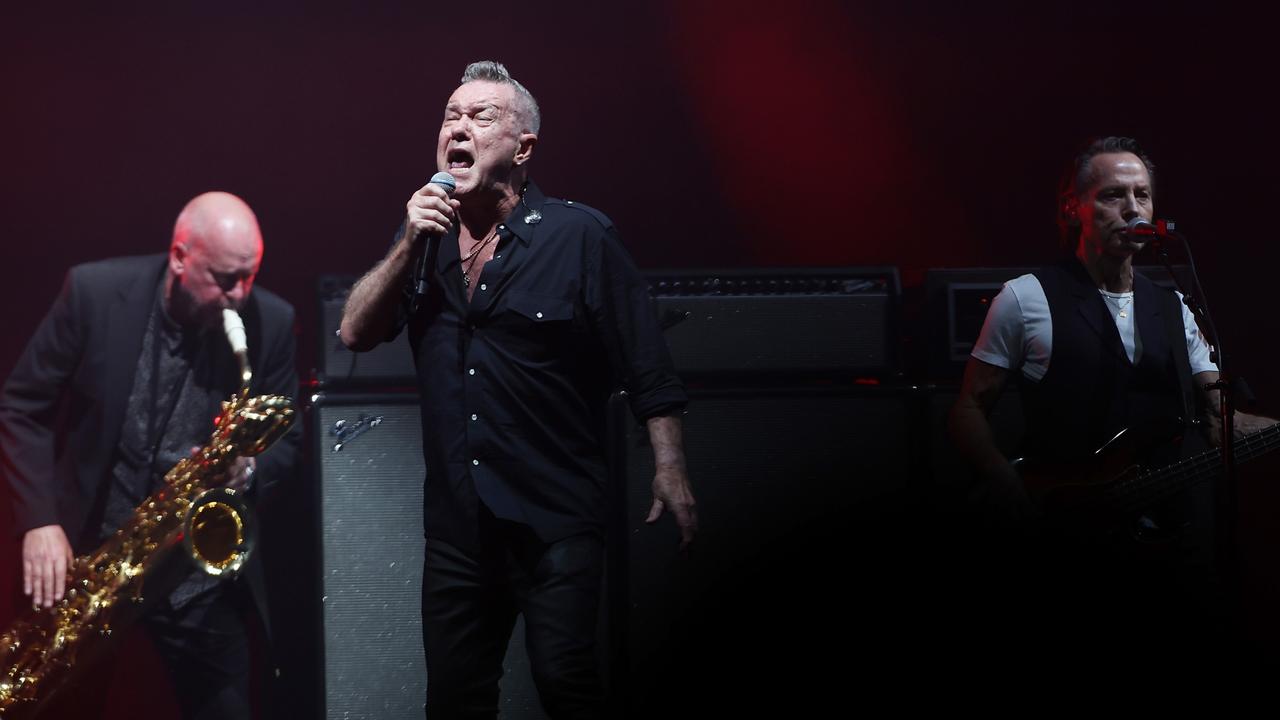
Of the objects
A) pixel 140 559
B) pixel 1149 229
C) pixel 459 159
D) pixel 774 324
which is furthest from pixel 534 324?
pixel 140 559

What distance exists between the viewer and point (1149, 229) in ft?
9.39

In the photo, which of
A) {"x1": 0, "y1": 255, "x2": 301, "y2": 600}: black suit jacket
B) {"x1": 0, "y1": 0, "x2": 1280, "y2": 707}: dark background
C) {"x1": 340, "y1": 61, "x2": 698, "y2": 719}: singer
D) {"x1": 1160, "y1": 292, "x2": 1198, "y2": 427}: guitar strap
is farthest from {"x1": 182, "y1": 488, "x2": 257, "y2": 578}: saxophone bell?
{"x1": 1160, "y1": 292, "x2": 1198, "y2": 427}: guitar strap

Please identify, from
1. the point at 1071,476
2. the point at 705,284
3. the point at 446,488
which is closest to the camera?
the point at 446,488

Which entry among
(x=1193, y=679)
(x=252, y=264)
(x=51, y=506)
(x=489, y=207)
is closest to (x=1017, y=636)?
(x=1193, y=679)

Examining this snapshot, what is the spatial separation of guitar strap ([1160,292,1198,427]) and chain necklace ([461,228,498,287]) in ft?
5.97

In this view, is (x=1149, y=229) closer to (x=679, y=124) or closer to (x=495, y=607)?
(x=679, y=124)

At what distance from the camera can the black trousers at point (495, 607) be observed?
2.36 meters

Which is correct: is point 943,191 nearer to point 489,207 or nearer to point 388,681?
point 489,207

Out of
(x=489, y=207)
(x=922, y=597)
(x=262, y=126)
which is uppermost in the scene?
(x=262, y=126)

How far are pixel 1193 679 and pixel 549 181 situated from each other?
7.78 feet

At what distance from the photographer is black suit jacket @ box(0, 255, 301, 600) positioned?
10.3ft

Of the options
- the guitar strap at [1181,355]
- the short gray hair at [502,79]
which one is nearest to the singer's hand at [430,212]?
the short gray hair at [502,79]

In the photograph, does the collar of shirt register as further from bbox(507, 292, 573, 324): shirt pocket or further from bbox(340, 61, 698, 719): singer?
bbox(507, 292, 573, 324): shirt pocket

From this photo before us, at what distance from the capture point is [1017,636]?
3150mm
